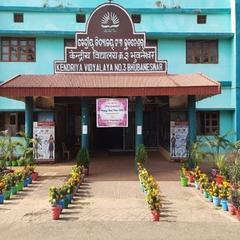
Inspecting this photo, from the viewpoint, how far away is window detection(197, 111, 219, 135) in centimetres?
2459

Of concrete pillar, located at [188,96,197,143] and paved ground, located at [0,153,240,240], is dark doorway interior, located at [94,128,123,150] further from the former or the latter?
paved ground, located at [0,153,240,240]

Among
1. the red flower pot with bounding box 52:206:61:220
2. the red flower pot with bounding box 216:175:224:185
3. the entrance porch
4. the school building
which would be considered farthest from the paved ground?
the school building

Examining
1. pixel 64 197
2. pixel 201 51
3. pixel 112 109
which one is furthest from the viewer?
pixel 201 51

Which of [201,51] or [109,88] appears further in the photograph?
[201,51]

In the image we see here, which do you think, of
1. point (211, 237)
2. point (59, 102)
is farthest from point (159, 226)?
point (59, 102)

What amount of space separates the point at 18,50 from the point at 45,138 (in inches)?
204

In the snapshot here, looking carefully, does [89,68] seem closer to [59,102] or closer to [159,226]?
[59,102]

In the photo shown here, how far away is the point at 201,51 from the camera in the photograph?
80.3ft

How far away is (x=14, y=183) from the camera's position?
1424 cm

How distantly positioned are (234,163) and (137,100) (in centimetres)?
508

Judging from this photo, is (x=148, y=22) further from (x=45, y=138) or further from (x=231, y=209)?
(x=231, y=209)

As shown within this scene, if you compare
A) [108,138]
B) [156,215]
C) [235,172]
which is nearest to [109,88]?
[235,172]

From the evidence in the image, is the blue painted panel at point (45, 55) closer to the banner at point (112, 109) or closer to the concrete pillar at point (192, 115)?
the banner at point (112, 109)

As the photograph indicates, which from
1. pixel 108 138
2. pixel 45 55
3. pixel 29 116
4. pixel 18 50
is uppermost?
pixel 18 50
